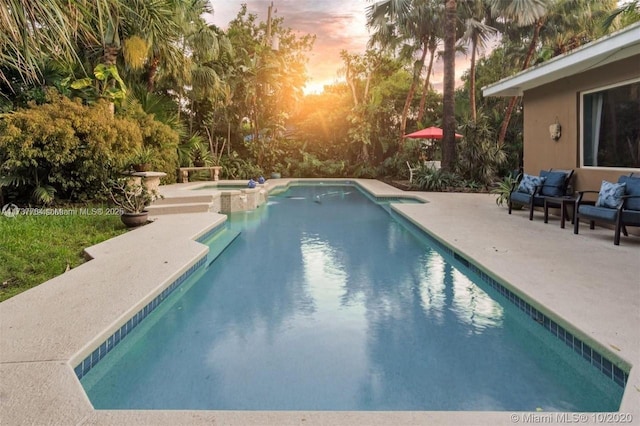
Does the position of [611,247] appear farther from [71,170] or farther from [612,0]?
[612,0]

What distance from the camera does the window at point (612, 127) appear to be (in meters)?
6.60

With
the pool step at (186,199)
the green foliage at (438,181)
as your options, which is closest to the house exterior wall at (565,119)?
the green foliage at (438,181)

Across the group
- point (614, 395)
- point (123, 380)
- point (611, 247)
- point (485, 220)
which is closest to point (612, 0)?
point (485, 220)

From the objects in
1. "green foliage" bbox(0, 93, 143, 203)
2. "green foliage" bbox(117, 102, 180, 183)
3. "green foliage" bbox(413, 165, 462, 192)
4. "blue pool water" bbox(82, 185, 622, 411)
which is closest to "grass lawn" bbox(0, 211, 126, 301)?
"green foliage" bbox(0, 93, 143, 203)

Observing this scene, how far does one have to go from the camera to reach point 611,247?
5531 mm

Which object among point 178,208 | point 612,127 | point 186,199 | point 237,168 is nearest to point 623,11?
point 612,127

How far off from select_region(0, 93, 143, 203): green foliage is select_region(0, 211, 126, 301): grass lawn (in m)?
1.46

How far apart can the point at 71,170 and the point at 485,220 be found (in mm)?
8473

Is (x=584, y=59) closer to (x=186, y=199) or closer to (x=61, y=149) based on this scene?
(x=186, y=199)

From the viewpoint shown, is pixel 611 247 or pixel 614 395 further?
pixel 611 247

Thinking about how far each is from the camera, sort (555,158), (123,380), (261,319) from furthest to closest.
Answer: (555,158) → (261,319) → (123,380)

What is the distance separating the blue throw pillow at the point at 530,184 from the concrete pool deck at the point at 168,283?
105 centimetres

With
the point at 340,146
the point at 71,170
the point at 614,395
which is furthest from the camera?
the point at 340,146

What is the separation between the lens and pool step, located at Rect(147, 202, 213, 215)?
905cm
